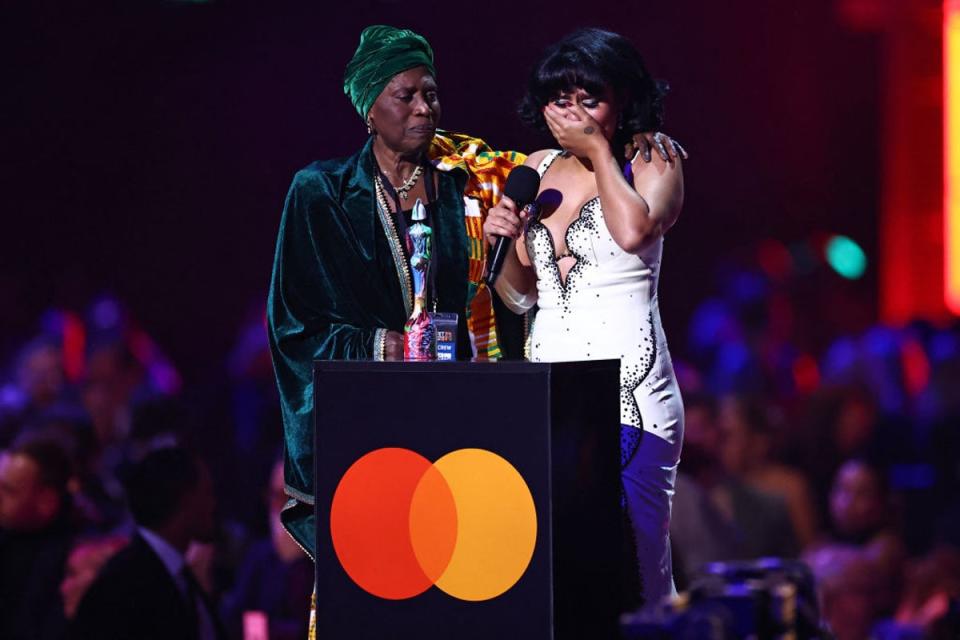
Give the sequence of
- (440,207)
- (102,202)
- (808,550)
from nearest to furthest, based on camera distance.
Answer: (440,207) → (808,550) → (102,202)

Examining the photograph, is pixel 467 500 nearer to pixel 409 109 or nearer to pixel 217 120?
pixel 409 109

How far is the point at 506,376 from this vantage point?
2713mm

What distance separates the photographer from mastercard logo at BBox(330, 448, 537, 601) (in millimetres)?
2721

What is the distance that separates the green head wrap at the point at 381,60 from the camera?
3.31m

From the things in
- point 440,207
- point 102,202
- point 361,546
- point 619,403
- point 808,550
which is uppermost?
point 102,202

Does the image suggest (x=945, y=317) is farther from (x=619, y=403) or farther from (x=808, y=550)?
(x=619, y=403)

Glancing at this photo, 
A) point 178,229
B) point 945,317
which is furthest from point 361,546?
point 945,317

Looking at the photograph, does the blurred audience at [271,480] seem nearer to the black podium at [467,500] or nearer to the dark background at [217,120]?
the dark background at [217,120]

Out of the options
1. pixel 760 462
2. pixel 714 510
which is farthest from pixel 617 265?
pixel 760 462

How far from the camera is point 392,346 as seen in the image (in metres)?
3.19

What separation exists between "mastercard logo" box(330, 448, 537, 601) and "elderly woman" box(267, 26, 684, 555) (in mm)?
502

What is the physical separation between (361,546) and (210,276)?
19.6ft

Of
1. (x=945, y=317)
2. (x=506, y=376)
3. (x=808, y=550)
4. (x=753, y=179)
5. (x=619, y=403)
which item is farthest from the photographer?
(x=945, y=317)

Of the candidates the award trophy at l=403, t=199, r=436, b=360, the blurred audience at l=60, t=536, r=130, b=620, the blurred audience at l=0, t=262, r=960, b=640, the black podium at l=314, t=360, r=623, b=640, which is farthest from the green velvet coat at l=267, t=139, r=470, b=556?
the blurred audience at l=60, t=536, r=130, b=620
